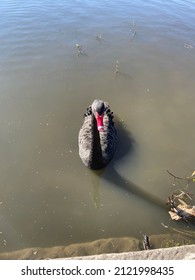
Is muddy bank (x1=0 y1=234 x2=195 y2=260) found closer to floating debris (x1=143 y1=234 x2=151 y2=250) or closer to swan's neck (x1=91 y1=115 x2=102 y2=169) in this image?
floating debris (x1=143 y1=234 x2=151 y2=250)

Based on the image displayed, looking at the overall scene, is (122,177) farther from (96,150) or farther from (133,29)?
(133,29)

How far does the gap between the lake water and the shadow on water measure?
0.02 m

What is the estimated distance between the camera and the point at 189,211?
6527mm

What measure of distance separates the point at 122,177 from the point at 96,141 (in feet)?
3.46

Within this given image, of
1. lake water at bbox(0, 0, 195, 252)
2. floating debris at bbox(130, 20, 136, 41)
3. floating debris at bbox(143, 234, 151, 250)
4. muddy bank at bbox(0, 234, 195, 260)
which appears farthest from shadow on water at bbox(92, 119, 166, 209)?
floating debris at bbox(130, 20, 136, 41)

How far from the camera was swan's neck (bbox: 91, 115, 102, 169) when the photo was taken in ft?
23.1

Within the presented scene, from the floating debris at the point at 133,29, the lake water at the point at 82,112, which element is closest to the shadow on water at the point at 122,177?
the lake water at the point at 82,112

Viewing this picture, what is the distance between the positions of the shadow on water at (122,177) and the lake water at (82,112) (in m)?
0.02

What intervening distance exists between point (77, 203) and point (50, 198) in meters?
0.57

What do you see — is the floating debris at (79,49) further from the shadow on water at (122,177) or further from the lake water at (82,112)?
the shadow on water at (122,177)

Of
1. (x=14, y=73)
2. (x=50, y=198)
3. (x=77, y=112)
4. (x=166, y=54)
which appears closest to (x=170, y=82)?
(x=166, y=54)

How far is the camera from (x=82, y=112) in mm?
9180
